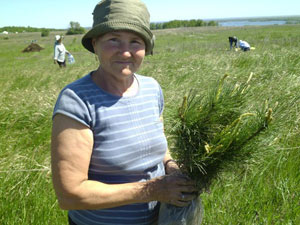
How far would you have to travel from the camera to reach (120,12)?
132cm

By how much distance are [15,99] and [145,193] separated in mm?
4403

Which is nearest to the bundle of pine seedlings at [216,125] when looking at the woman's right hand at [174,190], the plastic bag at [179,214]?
the woman's right hand at [174,190]

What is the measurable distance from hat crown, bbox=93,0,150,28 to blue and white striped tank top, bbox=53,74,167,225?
30cm

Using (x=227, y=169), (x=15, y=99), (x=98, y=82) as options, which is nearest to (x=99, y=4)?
(x=98, y=82)

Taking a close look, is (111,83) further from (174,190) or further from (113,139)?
(174,190)

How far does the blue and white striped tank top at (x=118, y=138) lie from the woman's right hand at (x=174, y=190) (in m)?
0.14

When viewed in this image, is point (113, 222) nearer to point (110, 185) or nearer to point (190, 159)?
point (110, 185)

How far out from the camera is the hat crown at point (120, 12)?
132 centimetres

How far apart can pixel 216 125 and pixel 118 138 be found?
1.49ft

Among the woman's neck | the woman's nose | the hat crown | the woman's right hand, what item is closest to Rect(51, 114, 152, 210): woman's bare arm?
the woman's right hand

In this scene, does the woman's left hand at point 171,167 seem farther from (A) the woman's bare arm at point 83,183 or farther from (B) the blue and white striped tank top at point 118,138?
(A) the woman's bare arm at point 83,183

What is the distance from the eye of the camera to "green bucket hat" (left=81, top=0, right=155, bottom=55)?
1307 mm

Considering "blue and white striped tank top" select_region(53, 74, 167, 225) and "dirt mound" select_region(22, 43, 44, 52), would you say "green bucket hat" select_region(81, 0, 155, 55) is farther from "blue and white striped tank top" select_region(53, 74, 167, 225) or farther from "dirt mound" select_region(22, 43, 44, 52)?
"dirt mound" select_region(22, 43, 44, 52)

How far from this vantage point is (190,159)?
1275 mm
